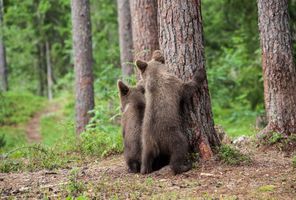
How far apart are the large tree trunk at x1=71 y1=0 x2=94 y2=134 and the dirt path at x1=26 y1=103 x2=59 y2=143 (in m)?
7.00

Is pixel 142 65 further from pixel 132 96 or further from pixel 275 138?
pixel 275 138

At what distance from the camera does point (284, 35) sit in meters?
9.73

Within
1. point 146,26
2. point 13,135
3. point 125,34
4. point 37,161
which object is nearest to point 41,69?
point 13,135

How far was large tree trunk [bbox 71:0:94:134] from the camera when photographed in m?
16.3

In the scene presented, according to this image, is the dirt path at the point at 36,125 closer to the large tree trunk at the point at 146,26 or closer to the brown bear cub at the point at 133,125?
the large tree trunk at the point at 146,26

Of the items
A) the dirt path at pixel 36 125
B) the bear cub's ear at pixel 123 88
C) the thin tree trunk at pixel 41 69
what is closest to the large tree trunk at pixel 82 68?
the bear cub's ear at pixel 123 88

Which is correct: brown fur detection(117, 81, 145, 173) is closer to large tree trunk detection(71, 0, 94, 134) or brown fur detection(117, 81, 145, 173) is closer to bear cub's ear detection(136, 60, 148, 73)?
bear cub's ear detection(136, 60, 148, 73)

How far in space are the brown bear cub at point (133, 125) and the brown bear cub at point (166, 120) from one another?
0.97 ft

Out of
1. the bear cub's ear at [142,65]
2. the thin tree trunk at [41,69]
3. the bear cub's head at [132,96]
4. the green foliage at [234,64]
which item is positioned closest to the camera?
the bear cub's ear at [142,65]

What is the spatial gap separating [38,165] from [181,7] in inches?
176

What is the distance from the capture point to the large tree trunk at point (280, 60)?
9.70 meters

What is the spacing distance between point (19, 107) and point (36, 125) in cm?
345

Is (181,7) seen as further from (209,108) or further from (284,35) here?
(284,35)

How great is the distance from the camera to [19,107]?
2972cm
